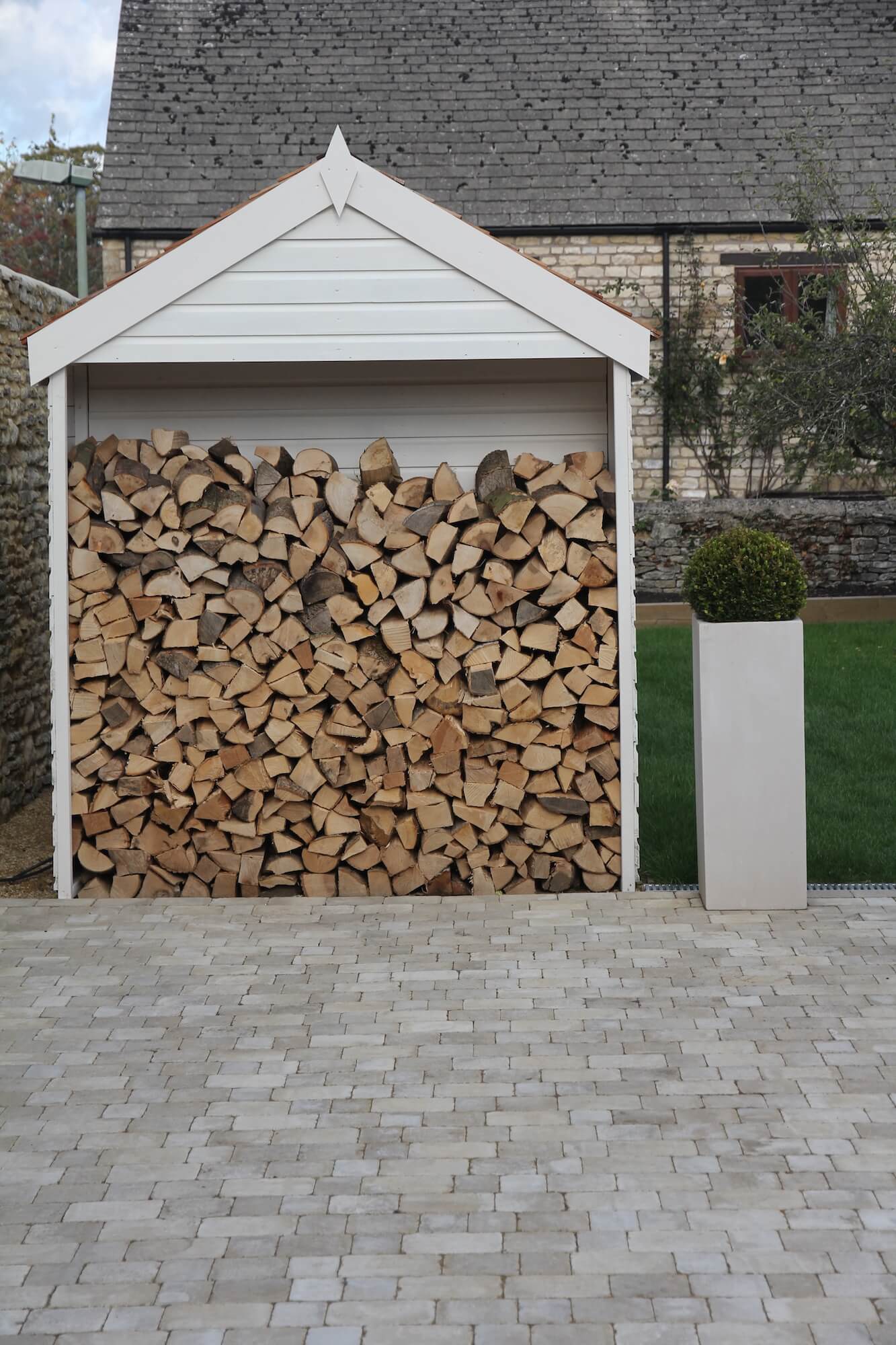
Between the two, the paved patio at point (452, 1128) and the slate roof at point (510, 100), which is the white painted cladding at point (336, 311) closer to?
the paved patio at point (452, 1128)

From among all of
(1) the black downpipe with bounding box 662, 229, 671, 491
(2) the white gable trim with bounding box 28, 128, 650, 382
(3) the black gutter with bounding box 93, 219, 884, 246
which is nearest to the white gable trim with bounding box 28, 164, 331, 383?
(2) the white gable trim with bounding box 28, 128, 650, 382

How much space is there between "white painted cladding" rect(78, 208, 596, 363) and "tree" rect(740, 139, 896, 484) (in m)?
8.79

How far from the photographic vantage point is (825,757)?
31.6 feet

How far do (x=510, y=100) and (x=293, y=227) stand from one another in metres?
14.2

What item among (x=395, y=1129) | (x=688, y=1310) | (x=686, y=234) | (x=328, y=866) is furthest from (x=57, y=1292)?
(x=686, y=234)

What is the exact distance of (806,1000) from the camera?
17.9ft

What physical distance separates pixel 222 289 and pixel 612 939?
10.9 ft

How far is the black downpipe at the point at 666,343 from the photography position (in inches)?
730

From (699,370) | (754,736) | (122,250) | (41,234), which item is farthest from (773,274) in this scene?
(41,234)

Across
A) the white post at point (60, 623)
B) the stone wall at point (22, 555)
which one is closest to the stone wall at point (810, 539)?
the stone wall at point (22, 555)

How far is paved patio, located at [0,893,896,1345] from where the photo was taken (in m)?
3.45

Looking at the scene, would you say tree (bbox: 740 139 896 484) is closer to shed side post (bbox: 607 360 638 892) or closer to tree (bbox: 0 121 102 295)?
shed side post (bbox: 607 360 638 892)

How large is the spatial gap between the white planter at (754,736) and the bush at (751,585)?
84 millimetres

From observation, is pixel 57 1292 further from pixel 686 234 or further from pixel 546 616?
pixel 686 234
